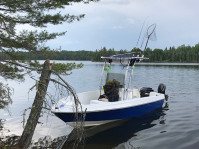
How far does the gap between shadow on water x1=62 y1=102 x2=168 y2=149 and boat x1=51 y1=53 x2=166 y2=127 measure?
0.55 metres

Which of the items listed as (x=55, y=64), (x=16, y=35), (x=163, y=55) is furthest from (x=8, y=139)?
(x=163, y=55)

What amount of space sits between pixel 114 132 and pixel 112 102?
1.38 meters

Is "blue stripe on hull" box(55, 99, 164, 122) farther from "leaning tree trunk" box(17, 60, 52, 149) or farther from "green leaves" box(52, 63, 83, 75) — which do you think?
"leaning tree trunk" box(17, 60, 52, 149)

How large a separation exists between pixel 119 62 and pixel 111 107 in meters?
2.89

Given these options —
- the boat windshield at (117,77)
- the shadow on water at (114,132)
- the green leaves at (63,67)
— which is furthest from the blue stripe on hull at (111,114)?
the green leaves at (63,67)

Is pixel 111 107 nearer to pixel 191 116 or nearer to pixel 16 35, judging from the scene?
pixel 16 35

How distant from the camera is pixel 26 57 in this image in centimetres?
890

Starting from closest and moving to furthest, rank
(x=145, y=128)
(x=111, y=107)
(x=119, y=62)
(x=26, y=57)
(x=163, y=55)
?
(x=111, y=107) → (x=26, y=57) → (x=145, y=128) → (x=119, y=62) → (x=163, y=55)

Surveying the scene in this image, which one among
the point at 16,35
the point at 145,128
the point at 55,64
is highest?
the point at 16,35

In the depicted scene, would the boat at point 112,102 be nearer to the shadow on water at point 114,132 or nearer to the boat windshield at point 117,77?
the boat windshield at point 117,77

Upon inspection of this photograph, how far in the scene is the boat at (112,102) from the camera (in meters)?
7.79

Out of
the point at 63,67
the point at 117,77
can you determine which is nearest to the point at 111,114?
the point at 117,77

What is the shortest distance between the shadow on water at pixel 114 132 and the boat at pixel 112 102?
0.55m

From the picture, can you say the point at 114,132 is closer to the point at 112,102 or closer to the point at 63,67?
the point at 112,102
